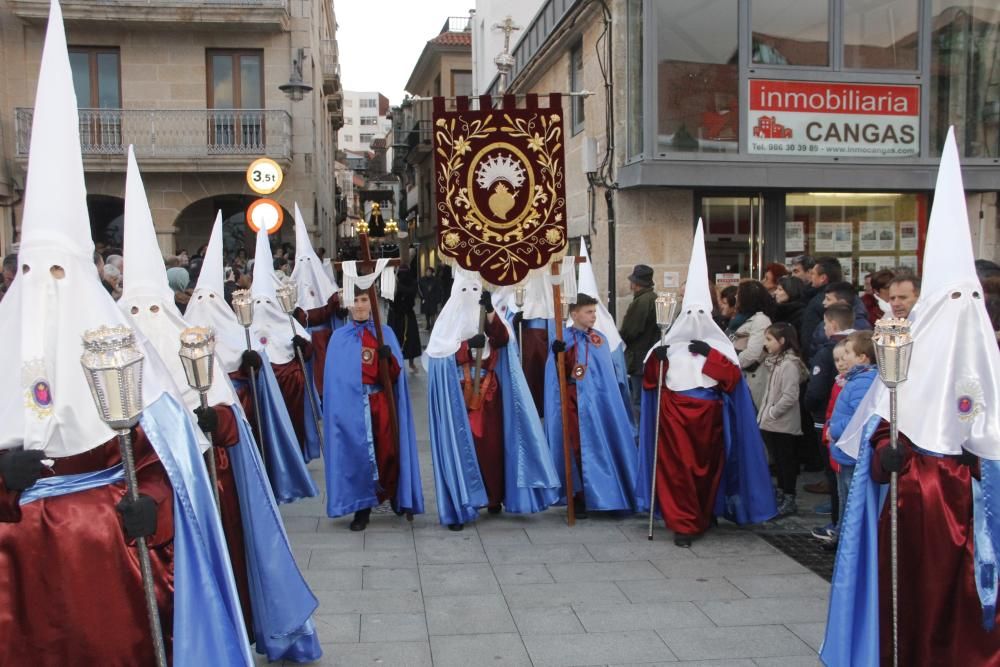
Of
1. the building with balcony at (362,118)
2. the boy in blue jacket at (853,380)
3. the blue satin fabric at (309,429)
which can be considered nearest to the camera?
the boy in blue jacket at (853,380)

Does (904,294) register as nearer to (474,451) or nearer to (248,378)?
(474,451)

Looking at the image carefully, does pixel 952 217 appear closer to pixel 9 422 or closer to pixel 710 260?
pixel 9 422

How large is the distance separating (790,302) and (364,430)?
3986mm

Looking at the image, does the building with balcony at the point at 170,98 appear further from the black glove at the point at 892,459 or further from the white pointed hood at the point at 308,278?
the black glove at the point at 892,459

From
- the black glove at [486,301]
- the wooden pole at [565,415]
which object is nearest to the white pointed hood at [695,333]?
the wooden pole at [565,415]

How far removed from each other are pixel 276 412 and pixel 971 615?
525 cm

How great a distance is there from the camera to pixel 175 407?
345cm

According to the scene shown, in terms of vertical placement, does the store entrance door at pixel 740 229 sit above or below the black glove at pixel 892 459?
above

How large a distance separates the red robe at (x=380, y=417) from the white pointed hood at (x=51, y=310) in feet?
12.5

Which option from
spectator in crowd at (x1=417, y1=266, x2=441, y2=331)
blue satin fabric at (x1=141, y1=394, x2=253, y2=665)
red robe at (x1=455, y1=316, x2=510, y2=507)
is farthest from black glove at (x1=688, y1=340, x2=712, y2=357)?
spectator in crowd at (x1=417, y1=266, x2=441, y2=331)

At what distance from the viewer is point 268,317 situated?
883 centimetres

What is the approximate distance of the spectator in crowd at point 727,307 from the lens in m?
8.74

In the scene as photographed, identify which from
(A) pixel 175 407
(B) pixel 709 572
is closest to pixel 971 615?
(B) pixel 709 572

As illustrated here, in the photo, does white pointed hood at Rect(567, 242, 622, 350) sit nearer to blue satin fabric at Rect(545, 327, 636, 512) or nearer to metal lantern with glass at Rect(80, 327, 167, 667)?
blue satin fabric at Rect(545, 327, 636, 512)
